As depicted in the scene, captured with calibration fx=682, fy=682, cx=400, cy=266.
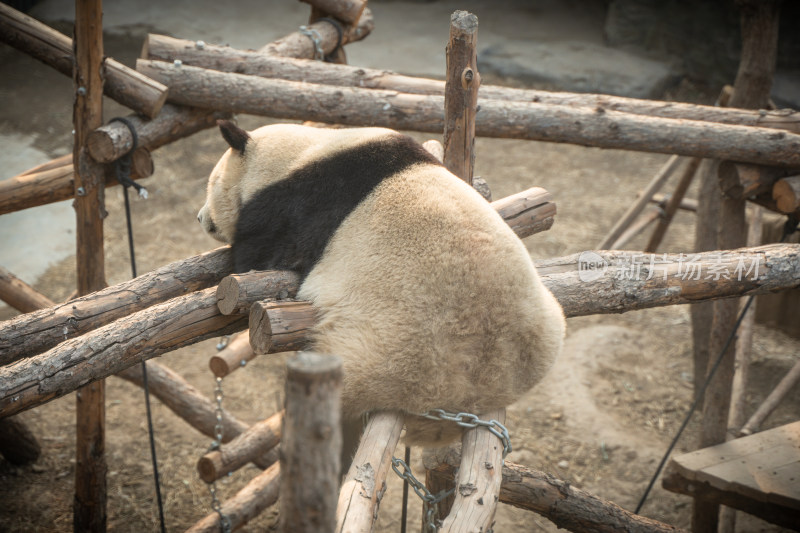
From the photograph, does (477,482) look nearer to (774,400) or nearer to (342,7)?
(774,400)

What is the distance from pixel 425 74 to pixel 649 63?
3.41 metres

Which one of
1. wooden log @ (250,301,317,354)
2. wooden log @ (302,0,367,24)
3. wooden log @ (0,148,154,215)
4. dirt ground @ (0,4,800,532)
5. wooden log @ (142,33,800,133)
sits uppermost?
wooden log @ (302,0,367,24)

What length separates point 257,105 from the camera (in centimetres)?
377

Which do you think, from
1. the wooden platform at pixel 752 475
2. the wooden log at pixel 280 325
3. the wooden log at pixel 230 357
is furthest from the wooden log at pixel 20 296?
the wooden platform at pixel 752 475

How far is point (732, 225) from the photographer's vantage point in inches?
168

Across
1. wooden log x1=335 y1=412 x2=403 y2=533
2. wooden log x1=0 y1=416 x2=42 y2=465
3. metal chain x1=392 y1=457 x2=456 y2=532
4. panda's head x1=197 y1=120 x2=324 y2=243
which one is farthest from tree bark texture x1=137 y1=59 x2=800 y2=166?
wooden log x1=0 y1=416 x2=42 y2=465

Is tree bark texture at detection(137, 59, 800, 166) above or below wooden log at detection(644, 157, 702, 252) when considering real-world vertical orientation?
above

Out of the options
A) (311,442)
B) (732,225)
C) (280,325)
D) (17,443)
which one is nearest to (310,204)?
(280,325)

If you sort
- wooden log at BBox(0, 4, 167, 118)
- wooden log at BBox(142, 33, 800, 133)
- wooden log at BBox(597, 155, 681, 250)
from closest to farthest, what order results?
wooden log at BBox(0, 4, 167, 118), wooden log at BBox(142, 33, 800, 133), wooden log at BBox(597, 155, 681, 250)

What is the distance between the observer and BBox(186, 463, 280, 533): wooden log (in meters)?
3.87

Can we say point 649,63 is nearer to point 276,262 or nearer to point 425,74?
point 425,74

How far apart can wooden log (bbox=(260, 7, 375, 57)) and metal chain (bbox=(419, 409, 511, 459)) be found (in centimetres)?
287

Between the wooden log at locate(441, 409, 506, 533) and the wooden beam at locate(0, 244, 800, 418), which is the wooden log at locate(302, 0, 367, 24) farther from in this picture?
the wooden log at locate(441, 409, 506, 533)

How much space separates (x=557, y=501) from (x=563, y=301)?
0.84 metres
